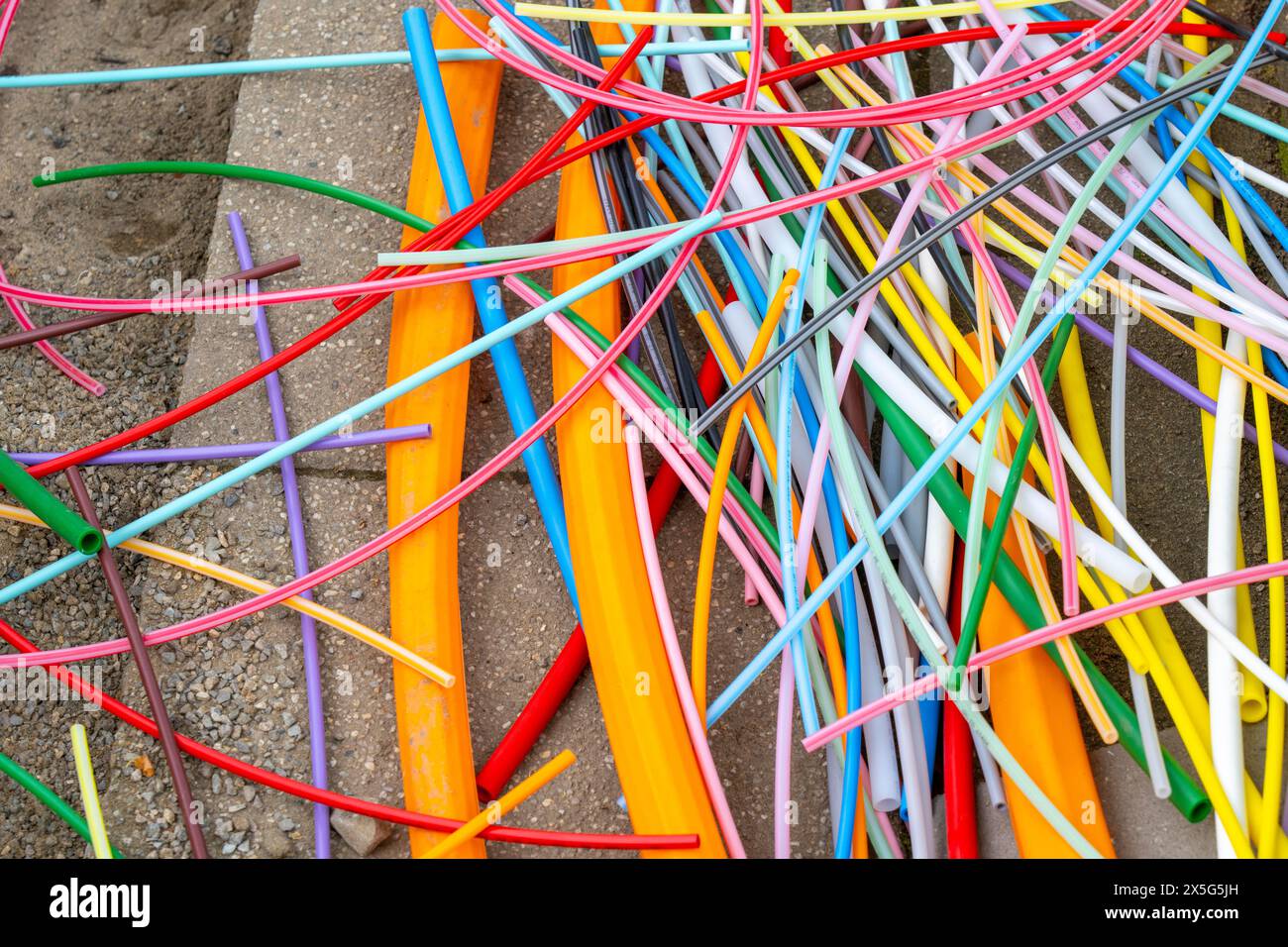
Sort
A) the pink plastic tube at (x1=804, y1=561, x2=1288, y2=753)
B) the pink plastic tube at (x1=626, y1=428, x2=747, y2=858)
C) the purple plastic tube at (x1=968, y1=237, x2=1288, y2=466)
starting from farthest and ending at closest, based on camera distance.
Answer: the purple plastic tube at (x1=968, y1=237, x2=1288, y2=466) → the pink plastic tube at (x1=626, y1=428, x2=747, y2=858) → the pink plastic tube at (x1=804, y1=561, x2=1288, y2=753)

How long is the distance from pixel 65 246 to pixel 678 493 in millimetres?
1066

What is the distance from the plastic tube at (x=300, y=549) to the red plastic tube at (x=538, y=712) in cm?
19

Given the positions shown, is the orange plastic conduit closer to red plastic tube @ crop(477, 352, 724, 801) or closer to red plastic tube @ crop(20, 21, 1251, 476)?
red plastic tube @ crop(477, 352, 724, 801)

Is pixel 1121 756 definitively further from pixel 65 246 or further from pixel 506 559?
pixel 65 246

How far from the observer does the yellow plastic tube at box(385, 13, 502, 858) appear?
4.10ft

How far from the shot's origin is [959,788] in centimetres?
120

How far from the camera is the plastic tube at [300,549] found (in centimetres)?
128

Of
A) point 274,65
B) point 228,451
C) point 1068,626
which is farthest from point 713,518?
point 274,65

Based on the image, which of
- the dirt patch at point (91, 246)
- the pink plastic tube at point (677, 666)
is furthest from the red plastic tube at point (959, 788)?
the dirt patch at point (91, 246)

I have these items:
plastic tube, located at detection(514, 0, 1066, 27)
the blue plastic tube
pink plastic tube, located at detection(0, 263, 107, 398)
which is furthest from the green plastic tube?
pink plastic tube, located at detection(0, 263, 107, 398)

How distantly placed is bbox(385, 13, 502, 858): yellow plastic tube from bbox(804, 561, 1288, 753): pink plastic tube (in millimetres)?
437

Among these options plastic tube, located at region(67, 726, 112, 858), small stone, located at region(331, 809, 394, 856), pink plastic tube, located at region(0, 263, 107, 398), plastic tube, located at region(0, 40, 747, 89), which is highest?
plastic tube, located at region(0, 40, 747, 89)

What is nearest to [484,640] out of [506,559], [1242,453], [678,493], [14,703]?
[506,559]

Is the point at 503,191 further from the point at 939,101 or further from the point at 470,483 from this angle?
the point at 939,101
